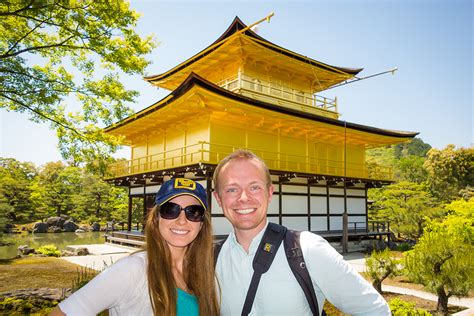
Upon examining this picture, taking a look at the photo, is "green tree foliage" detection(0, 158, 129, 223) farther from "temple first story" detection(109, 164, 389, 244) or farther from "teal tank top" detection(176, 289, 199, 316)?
"teal tank top" detection(176, 289, 199, 316)

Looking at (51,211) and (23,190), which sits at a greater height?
(23,190)

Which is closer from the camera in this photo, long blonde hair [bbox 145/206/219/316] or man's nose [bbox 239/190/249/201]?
long blonde hair [bbox 145/206/219/316]

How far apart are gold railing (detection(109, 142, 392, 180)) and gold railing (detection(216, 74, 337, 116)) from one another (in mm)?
3244

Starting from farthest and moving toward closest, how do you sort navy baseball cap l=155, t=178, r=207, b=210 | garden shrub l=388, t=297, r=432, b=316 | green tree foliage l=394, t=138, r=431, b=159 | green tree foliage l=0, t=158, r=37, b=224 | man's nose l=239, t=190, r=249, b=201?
green tree foliage l=394, t=138, r=431, b=159, green tree foliage l=0, t=158, r=37, b=224, garden shrub l=388, t=297, r=432, b=316, navy baseball cap l=155, t=178, r=207, b=210, man's nose l=239, t=190, r=249, b=201

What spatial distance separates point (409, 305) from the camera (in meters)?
5.79

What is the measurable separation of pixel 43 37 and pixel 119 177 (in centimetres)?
1069

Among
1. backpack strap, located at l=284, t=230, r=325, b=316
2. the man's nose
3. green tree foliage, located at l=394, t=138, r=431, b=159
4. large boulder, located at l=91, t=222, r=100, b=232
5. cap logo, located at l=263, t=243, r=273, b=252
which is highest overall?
green tree foliage, located at l=394, t=138, r=431, b=159

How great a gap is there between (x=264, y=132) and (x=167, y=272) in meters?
14.6

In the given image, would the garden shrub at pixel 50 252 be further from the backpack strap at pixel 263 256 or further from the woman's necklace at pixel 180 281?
the backpack strap at pixel 263 256

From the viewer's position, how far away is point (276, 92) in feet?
59.9

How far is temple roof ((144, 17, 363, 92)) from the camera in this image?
52.7 ft

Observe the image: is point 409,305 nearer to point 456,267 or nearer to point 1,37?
point 456,267

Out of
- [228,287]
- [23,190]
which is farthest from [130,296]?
[23,190]

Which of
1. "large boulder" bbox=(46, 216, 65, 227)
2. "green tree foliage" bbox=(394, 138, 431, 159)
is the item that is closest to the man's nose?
"large boulder" bbox=(46, 216, 65, 227)
